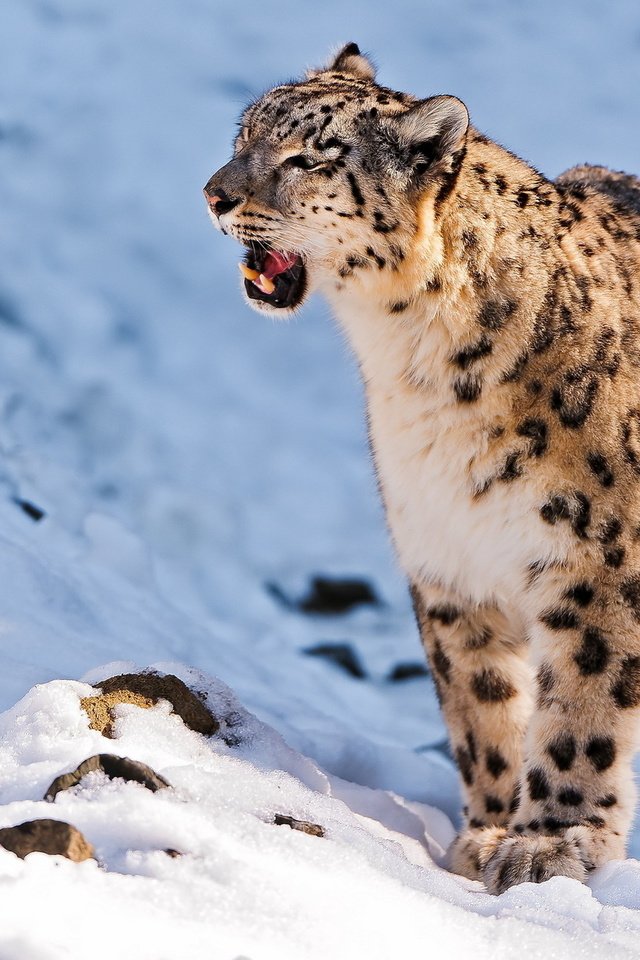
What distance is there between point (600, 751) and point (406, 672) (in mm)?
3258

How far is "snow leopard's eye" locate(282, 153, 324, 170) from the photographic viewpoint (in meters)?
3.77

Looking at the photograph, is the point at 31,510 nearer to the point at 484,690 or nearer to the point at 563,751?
the point at 484,690

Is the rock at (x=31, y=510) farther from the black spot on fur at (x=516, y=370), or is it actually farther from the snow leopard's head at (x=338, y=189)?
the black spot on fur at (x=516, y=370)

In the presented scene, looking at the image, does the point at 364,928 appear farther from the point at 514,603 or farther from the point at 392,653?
the point at 392,653

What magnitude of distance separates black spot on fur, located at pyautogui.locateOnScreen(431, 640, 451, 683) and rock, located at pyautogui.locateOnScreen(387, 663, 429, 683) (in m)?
2.59

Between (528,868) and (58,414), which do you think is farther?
(58,414)

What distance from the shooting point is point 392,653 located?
6957mm

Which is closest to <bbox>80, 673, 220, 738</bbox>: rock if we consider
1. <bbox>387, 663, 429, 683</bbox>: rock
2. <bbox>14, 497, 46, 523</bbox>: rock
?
<bbox>14, 497, 46, 523</bbox>: rock

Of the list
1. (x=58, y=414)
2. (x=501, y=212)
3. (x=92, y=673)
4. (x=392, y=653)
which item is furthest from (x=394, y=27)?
(x=92, y=673)

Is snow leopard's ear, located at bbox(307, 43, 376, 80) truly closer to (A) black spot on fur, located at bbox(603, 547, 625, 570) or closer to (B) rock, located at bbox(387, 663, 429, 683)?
(A) black spot on fur, located at bbox(603, 547, 625, 570)

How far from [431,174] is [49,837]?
2049mm

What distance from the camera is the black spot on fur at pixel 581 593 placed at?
3650mm

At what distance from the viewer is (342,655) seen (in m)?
6.85

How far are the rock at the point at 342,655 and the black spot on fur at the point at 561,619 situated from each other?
10.1ft
